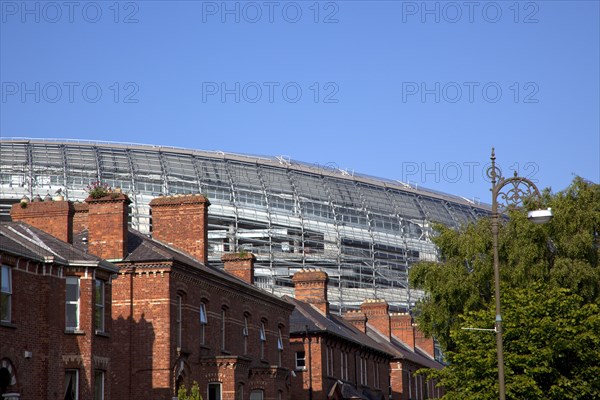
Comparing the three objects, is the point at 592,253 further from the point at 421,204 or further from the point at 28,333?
the point at 421,204

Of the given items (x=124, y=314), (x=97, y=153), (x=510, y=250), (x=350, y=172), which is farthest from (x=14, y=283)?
(x=350, y=172)

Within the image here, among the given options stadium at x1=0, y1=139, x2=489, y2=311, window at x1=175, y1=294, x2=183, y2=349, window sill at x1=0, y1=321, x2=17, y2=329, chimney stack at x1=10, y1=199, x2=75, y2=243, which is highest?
stadium at x1=0, y1=139, x2=489, y2=311

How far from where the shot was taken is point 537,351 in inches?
1430

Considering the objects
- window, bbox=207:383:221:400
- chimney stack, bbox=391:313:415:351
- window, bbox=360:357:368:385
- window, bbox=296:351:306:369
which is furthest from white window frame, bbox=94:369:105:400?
chimney stack, bbox=391:313:415:351

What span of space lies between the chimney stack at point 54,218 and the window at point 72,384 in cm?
595

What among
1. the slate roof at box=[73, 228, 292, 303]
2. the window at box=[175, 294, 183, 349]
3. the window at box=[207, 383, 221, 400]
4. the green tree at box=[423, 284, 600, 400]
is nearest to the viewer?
the green tree at box=[423, 284, 600, 400]

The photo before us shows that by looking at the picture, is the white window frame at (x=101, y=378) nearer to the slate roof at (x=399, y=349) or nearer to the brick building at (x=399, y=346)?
the brick building at (x=399, y=346)

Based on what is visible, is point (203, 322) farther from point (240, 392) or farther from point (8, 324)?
point (8, 324)

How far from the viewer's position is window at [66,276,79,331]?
107ft

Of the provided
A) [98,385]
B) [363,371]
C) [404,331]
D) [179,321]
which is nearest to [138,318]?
[179,321]

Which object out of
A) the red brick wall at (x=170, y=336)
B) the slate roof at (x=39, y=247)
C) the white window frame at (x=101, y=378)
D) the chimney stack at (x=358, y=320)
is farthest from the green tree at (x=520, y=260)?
the chimney stack at (x=358, y=320)

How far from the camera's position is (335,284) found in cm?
12800

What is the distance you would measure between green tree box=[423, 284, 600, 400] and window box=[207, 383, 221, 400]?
8694 mm

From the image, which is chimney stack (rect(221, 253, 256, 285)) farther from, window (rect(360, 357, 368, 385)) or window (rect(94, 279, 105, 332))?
window (rect(94, 279, 105, 332))
